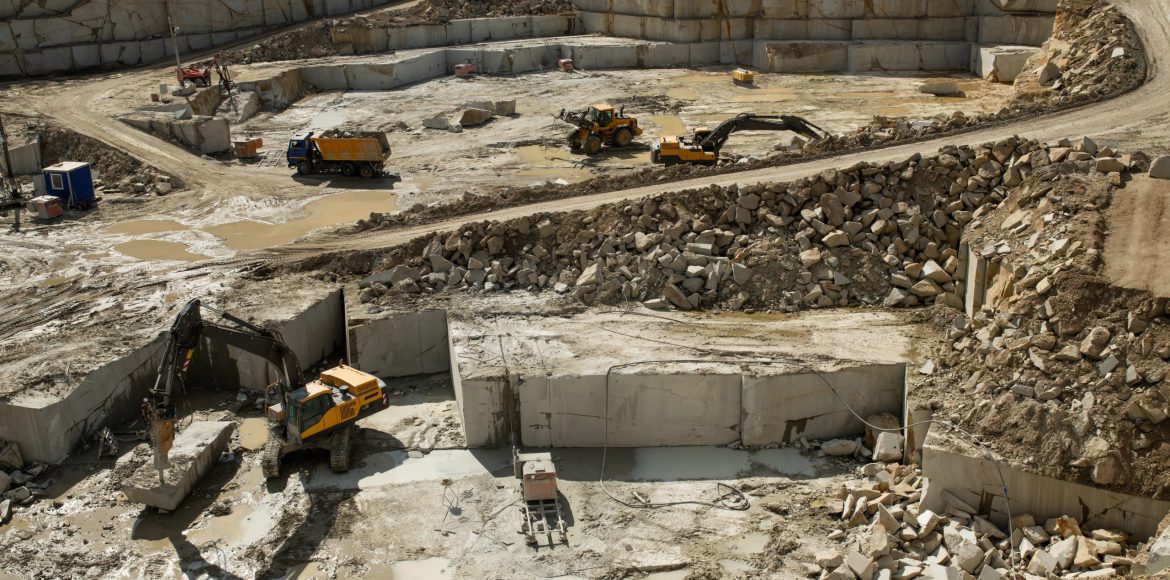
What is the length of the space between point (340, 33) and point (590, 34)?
9.97 metres

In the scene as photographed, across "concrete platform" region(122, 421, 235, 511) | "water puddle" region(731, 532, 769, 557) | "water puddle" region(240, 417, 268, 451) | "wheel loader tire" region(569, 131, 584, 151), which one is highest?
"wheel loader tire" region(569, 131, 584, 151)

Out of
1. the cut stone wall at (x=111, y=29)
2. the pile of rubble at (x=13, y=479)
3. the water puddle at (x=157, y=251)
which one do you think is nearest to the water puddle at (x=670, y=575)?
the pile of rubble at (x=13, y=479)

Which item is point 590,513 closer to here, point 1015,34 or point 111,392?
point 111,392

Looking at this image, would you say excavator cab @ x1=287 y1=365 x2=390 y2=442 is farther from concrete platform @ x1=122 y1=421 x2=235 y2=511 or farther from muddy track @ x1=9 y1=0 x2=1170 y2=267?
muddy track @ x1=9 y1=0 x2=1170 y2=267

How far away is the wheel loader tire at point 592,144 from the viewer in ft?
91.5

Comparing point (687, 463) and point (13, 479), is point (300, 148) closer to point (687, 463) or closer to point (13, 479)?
point (13, 479)

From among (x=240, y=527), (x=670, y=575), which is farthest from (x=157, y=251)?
(x=670, y=575)

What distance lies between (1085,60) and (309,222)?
20274 millimetres

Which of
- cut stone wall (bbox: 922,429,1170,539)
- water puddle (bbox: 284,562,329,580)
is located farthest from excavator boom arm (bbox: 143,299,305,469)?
cut stone wall (bbox: 922,429,1170,539)

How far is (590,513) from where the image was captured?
14.6 m

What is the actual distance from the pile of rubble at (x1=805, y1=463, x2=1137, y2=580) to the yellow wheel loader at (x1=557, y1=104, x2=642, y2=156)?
15643 millimetres

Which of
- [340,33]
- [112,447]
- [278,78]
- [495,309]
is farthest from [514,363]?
[340,33]

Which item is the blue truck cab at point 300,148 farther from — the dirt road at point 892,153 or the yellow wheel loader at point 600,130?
the yellow wheel loader at point 600,130

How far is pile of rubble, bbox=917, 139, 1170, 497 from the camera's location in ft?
43.5
